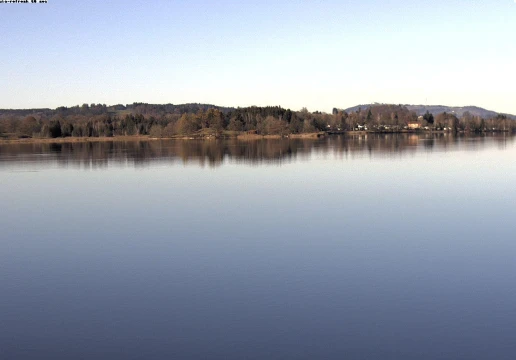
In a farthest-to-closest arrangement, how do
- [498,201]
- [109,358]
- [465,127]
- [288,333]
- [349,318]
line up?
[465,127] < [498,201] < [349,318] < [288,333] < [109,358]

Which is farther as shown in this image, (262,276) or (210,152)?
(210,152)

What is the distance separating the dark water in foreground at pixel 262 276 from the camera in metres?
9.07

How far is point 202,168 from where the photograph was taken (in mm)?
42781

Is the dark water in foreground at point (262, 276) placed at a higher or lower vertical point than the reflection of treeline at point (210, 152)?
lower

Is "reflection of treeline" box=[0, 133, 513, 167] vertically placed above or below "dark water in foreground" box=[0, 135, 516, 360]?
above

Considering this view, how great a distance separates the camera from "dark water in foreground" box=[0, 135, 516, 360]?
29.8 ft

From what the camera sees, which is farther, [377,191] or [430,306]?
[377,191]

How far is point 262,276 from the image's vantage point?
41.2ft

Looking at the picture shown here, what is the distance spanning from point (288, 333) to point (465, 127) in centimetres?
19340

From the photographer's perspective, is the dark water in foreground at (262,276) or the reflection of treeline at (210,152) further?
the reflection of treeline at (210,152)

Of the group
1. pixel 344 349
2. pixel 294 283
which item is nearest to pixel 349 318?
pixel 344 349

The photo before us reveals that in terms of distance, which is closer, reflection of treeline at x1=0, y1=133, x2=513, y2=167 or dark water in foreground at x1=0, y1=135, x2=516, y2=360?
dark water in foreground at x1=0, y1=135, x2=516, y2=360

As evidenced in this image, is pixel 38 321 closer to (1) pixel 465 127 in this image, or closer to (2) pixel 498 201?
(2) pixel 498 201

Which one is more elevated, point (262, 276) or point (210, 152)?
point (210, 152)
